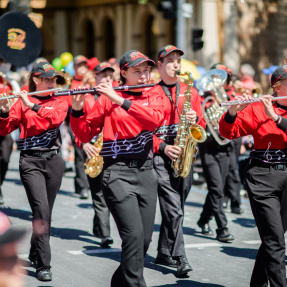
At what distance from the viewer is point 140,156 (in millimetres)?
5438

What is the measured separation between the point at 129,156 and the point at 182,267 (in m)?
1.67

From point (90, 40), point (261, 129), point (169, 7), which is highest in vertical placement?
point (90, 40)

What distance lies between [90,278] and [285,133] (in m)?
2.40

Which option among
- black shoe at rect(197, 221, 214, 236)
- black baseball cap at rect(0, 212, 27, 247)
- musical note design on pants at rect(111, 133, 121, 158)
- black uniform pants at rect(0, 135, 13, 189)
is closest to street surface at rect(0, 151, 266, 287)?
black shoe at rect(197, 221, 214, 236)

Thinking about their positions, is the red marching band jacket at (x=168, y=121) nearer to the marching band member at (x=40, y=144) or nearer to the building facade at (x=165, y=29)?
the marching band member at (x=40, y=144)

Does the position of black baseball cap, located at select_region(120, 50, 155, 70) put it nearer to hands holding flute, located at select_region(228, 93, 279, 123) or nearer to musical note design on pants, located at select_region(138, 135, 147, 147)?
musical note design on pants, located at select_region(138, 135, 147, 147)

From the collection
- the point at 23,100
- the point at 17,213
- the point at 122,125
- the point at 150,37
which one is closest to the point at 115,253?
the point at 23,100

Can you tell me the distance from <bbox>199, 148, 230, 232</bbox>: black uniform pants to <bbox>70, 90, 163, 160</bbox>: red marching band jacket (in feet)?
10.1

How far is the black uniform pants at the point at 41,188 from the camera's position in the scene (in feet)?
20.9

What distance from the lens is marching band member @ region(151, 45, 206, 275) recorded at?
6648 millimetres

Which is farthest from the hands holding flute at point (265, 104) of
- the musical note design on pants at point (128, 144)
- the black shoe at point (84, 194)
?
the black shoe at point (84, 194)

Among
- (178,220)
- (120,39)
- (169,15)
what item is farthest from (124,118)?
(120,39)

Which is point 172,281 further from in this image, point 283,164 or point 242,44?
point 242,44

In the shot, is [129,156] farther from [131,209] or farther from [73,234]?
[73,234]
